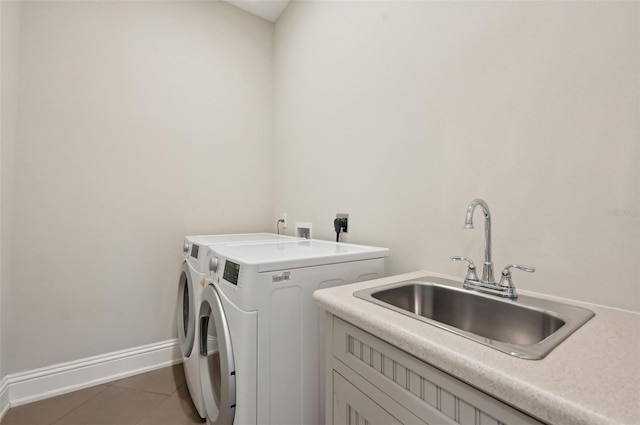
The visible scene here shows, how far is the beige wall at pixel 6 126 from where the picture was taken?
145 centimetres

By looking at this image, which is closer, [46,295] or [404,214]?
[404,214]

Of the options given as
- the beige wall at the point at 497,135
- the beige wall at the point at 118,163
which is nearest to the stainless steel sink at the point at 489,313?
the beige wall at the point at 497,135

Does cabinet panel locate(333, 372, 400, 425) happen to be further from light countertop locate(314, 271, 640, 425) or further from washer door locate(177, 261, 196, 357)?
washer door locate(177, 261, 196, 357)

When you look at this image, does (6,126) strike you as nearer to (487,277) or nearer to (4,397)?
(4,397)

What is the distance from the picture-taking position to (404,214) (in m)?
1.32

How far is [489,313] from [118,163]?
2.36m

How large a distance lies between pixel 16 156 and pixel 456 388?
8.14 ft

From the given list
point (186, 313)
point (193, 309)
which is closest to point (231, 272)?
point (193, 309)

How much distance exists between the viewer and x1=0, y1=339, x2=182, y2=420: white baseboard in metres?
1.60

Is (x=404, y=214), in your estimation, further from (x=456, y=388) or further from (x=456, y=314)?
(x=456, y=388)

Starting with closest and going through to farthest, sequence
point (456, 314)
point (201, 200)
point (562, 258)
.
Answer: point (562, 258) < point (456, 314) < point (201, 200)

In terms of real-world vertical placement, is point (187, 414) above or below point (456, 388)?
below

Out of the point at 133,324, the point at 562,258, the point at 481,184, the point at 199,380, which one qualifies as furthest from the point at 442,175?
the point at 133,324

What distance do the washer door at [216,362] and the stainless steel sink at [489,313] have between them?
572 millimetres
